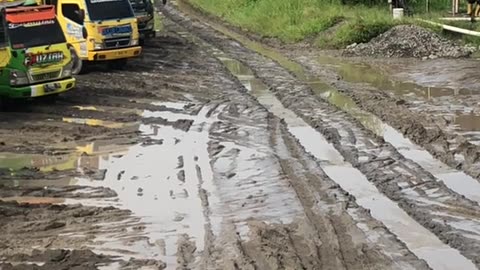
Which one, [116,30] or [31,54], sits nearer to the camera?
[31,54]

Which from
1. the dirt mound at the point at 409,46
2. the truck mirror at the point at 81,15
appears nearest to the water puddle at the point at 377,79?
the dirt mound at the point at 409,46

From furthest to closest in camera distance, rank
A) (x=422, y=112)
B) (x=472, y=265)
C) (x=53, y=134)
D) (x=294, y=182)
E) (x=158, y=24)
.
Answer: (x=158, y=24)
(x=422, y=112)
(x=53, y=134)
(x=294, y=182)
(x=472, y=265)

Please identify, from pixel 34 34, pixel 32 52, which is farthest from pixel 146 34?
pixel 32 52

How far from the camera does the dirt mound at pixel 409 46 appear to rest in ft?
85.0

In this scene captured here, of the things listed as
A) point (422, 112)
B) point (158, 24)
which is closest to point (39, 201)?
point (422, 112)

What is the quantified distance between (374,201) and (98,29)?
13.8 metres

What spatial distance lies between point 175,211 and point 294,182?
210cm

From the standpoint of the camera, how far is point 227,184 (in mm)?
11773

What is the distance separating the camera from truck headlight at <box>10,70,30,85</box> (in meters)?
17.2

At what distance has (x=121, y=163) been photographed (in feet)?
42.9

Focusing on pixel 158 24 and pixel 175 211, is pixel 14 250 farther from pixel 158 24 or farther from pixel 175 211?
pixel 158 24

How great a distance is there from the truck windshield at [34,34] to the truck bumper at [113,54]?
453 centimetres

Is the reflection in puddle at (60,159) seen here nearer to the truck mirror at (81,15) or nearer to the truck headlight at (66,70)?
the truck headlight at (66,70)

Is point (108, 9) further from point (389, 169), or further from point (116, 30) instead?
point (389, 169)
